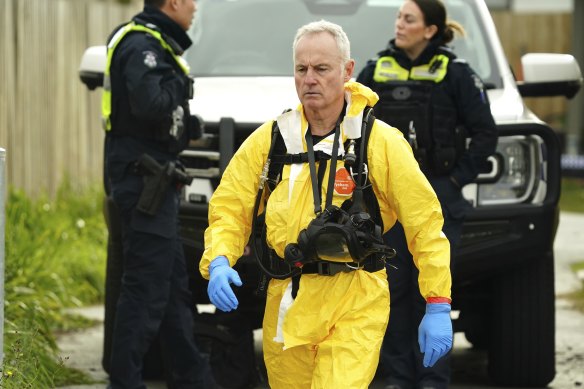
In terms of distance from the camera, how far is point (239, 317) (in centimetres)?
784

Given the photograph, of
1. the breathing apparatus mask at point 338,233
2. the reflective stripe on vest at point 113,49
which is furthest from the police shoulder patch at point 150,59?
the breathing apparatus mask at point 338,233

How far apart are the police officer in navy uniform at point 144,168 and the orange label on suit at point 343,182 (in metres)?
1.83

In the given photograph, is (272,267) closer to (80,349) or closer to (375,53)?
(375,53)

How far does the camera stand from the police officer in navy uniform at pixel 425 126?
735cm

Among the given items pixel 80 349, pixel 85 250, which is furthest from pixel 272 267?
pixel 85 250

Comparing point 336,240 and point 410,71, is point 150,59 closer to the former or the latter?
point 410,71

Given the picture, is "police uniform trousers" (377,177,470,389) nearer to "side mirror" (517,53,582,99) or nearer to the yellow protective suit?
"side mirror" (517,53,582,99)

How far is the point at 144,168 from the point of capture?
7.09 metres

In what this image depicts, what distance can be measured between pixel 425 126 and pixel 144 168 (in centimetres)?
131

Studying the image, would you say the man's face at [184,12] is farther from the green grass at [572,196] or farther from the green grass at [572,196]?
the green grass at [572,196]

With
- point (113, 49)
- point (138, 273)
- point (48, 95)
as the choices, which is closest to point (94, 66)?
point (113, 49)

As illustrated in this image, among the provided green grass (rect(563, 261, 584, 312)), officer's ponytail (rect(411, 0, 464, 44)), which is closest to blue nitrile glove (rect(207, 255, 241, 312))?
officer's ponytail (rect(411, 0, 464, 44))

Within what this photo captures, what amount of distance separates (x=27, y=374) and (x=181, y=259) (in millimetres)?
884

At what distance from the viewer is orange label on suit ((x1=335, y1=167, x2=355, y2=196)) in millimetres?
5344
